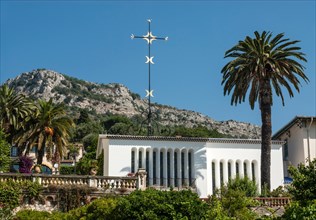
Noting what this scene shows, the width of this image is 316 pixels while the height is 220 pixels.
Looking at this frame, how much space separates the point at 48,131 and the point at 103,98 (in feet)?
432

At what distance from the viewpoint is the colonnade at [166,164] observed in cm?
4753

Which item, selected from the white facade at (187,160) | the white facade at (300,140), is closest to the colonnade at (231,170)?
the white facade at (187,160)

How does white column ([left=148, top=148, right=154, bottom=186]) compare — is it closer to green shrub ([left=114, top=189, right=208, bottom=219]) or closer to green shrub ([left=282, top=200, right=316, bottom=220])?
green shrub ([left=114, top=189, right=208, bottom=219])

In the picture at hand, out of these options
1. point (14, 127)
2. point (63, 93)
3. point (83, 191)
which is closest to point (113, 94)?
point (63, 93)

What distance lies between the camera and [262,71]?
150ft

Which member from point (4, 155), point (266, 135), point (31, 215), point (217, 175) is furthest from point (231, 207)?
point (4, 155)

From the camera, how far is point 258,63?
150ft

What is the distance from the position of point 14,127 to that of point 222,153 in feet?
61.2

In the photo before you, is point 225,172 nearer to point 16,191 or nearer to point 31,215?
point 16,191

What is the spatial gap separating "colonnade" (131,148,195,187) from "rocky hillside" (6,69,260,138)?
112 m

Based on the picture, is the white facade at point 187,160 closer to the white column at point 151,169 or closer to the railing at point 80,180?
the white column at point 151,169

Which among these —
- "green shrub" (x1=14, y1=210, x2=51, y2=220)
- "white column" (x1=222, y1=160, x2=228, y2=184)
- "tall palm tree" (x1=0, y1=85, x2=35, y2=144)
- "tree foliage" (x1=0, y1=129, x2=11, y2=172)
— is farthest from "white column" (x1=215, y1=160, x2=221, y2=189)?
"green shrub" (x1=14, y1=210, x2=51, y2=220)

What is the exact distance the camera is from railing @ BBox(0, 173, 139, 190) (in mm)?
36062

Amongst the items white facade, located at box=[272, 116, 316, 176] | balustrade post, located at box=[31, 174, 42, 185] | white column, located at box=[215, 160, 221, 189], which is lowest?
balustrade post, located at box=[31, 174, 42, 185]
